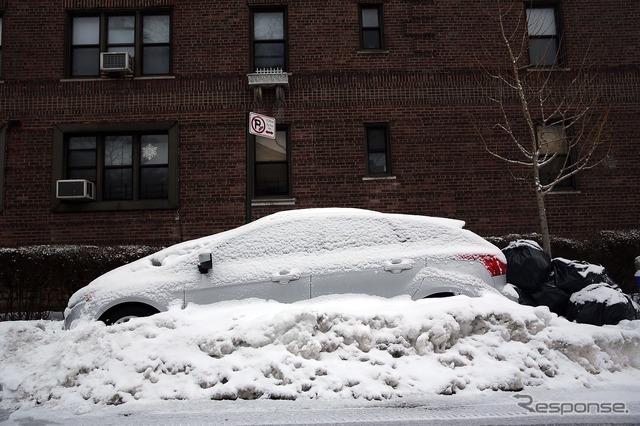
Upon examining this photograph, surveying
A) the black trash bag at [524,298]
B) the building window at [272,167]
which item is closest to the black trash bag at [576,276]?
the black trash bag at [524,298]

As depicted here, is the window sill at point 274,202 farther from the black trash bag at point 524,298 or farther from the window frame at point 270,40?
the black trash bag at point 524,298

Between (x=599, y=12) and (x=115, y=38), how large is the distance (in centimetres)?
1193

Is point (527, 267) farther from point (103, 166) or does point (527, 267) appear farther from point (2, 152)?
point (2, 152)

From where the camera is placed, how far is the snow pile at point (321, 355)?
4527 mm

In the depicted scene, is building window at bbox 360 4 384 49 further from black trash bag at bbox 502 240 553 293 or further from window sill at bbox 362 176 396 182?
black trash bag at bbox 502 240 553 293

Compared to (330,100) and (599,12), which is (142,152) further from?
(599,12)

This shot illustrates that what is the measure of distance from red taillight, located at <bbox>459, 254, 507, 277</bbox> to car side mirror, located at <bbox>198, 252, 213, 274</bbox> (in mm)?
2887

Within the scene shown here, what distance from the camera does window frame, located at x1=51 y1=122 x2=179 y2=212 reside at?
1224cm

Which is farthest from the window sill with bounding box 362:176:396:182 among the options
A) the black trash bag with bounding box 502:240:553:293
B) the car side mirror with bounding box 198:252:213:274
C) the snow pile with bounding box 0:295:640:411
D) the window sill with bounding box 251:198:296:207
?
the snow pile with bounding box 0:295:640:411

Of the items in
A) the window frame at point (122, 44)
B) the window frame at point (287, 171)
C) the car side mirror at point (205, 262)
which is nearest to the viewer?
the car side mirror at point (205, 262)

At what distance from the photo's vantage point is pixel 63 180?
1208cm

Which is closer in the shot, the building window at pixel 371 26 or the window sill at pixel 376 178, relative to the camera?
the window sill at pixel 376 178

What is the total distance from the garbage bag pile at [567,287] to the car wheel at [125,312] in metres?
4.47

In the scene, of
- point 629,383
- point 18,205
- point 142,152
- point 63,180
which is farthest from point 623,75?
point 18,205
